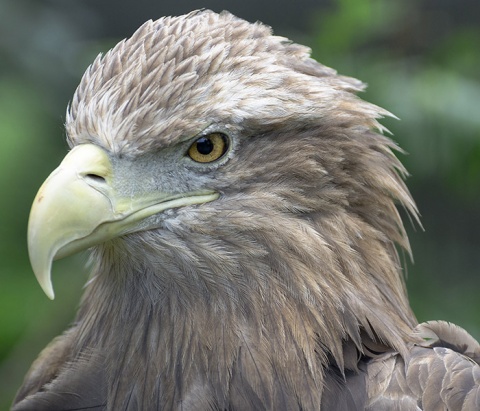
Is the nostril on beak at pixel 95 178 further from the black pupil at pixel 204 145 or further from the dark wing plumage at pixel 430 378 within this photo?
the dark wing plumage at pixel 430 378

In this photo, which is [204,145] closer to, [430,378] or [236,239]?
[236,239]

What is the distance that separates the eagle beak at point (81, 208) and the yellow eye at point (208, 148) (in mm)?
116

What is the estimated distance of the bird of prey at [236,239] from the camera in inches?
101

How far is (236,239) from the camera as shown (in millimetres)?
2625

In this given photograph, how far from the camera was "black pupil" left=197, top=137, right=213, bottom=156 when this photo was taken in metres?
2.58

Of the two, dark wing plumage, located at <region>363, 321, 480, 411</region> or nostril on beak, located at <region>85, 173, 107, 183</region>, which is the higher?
nostril on beak, located at <region>85, 173, 107, 183</region>

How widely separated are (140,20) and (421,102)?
2.36 metres

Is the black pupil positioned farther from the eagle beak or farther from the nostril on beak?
the nostril on beak

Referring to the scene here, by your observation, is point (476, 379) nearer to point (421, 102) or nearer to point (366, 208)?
point (366, 208)

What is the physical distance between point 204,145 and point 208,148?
14 mm

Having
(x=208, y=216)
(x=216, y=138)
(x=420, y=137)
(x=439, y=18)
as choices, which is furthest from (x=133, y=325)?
(x=439, y=18)

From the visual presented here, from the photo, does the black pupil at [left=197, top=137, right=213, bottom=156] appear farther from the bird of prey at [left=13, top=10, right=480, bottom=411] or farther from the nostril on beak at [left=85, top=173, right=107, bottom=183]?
the nostril on beak at [left=85, top=173, right=107, bottom=183]

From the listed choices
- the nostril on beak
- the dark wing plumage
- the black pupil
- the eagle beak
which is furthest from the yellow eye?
the dark wing plumage

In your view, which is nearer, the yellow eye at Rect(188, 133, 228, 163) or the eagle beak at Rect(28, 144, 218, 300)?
the eagle beak at Rect(28, 144, 218, 300)
